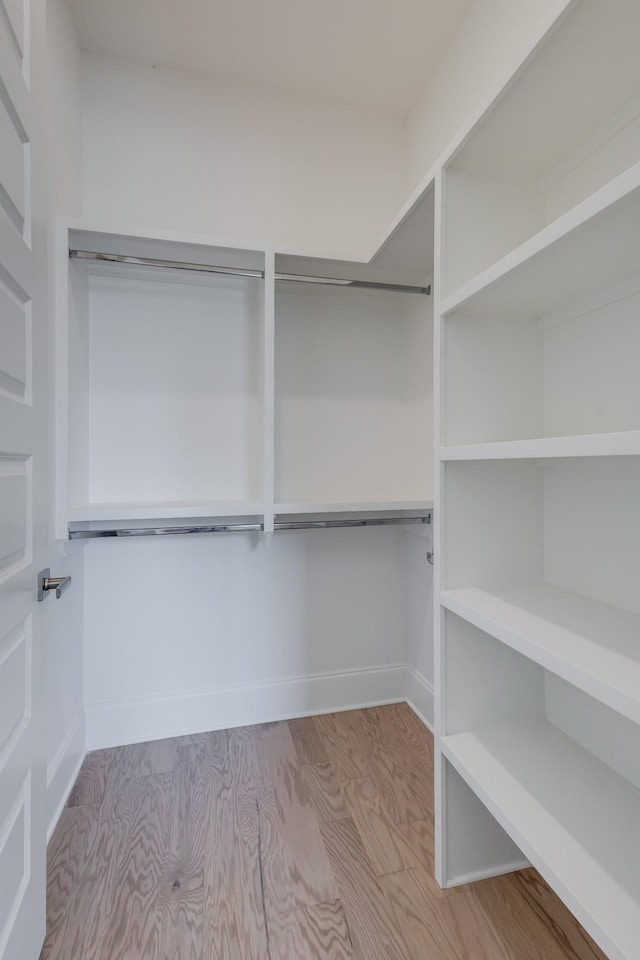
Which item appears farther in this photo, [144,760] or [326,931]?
[144,760]

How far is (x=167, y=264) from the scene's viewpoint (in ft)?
5.20

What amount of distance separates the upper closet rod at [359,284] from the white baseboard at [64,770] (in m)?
1.83

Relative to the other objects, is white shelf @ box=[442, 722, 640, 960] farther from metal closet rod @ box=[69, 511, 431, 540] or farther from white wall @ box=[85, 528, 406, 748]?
white wall @ box=[85, 528, 406, 748]

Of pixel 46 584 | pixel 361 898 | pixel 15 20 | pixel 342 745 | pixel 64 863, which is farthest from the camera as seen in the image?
pixel 342 745

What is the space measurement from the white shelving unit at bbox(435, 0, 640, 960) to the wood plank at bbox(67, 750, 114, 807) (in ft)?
3.78

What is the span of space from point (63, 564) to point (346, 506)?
40.1 inches

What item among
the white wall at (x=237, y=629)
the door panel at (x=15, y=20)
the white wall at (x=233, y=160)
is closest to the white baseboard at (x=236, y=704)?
the white wall at (x=237, y=629)

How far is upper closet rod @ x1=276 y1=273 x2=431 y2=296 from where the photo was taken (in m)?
1.70

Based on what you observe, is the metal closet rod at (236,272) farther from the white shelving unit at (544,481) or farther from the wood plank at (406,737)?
the wood plank at (406,737)

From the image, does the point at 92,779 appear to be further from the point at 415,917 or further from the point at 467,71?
the point at 467,71

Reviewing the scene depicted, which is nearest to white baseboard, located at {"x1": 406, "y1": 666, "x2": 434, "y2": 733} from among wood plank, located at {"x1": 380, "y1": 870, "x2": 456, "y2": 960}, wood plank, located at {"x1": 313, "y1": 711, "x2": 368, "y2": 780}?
wood plank, located at {"x1": 313, "y1": 711, "x2": 368, "y2": 780}

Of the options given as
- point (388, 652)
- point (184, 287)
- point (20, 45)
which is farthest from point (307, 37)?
point (388, 652)

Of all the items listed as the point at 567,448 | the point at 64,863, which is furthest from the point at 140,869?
the point at 567,448

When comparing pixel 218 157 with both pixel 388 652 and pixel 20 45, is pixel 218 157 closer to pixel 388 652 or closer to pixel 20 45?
pixel 20 45
